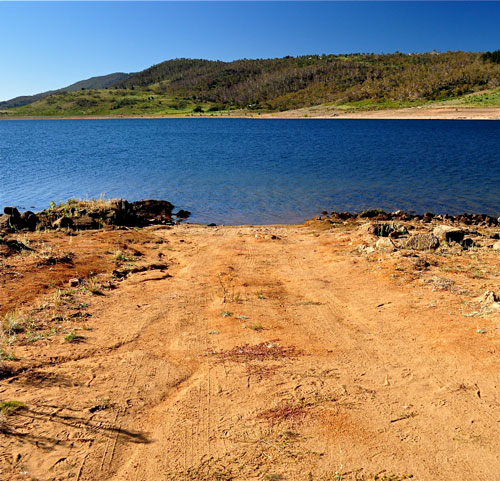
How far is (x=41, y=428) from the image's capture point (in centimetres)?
547

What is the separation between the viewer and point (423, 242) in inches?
570

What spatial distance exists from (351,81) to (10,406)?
5901 inches

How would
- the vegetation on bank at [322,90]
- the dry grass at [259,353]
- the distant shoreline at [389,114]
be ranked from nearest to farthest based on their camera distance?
the dry grass at [259,353] < the distant shoreline at [389,114] < the vegetation on bank at [322,90]

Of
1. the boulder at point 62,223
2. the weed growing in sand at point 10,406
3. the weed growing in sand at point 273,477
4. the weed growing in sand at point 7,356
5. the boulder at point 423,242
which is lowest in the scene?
the weed growing in sand at point 273,477

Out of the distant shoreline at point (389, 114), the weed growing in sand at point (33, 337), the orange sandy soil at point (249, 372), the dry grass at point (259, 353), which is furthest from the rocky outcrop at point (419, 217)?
the distant shoreline at point (389, 114)

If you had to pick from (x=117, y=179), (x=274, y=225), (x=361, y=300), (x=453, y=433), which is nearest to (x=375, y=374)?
(x=453, y=433)

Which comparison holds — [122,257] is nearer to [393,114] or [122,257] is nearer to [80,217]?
[80,217]

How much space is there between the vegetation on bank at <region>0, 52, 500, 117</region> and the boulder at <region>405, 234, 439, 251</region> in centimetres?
8788

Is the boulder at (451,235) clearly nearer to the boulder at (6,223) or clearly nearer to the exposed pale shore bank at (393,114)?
the boulder at (6,223)

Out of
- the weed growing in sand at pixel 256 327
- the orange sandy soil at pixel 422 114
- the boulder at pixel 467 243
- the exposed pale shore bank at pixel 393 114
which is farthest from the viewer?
the exposed pale shore bank at pixel 393 114

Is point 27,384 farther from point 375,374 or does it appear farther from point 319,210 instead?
point 319,210

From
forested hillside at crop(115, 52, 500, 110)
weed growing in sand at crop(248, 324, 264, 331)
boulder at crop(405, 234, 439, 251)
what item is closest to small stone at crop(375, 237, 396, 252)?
boulder at crop(405, 234, 439, 251)

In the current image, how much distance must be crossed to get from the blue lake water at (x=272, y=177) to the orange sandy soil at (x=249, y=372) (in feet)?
38.8

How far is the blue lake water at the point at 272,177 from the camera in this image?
82.4ft
